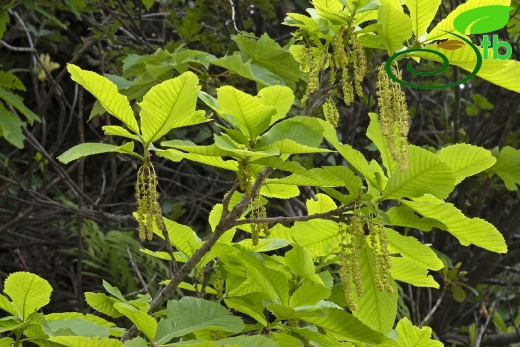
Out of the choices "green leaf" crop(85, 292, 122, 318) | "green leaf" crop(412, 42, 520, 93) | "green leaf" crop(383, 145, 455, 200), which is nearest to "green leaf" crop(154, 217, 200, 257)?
"green leaf" crop(85, 292, 122, 318)

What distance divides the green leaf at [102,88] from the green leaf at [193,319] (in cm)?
25

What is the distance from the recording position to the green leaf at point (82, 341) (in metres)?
0.76

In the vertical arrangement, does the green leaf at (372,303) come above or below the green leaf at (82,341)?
below

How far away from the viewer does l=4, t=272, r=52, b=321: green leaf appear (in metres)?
0.89

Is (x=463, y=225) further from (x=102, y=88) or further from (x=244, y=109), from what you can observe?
(x=102, y=88)

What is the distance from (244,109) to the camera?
2.78 ft

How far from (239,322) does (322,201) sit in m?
0.31

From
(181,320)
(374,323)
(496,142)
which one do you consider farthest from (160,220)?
(496,142)

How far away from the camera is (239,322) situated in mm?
911

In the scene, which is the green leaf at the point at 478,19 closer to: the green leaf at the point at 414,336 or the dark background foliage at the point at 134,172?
the green leaf at the point at 414,336

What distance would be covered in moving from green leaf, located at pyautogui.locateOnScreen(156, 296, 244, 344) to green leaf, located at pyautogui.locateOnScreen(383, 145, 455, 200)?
271 mm

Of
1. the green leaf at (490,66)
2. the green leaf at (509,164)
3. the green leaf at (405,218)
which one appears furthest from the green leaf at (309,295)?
the green leaf at (509,164)

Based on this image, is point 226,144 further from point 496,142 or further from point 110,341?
point 496,142

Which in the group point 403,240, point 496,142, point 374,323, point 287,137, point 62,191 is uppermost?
point 287,137
